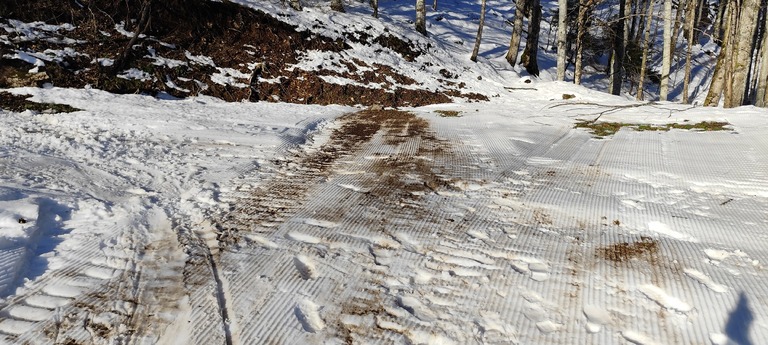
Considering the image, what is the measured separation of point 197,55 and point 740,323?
33.5 feet

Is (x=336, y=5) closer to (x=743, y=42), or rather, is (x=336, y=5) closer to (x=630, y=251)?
(x=743, y=42)

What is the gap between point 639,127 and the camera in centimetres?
657

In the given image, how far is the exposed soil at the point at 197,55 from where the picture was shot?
7672 millimetres

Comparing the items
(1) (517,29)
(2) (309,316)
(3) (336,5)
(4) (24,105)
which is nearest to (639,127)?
(2) (309,316)

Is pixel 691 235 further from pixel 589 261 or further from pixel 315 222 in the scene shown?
pixel 315 222

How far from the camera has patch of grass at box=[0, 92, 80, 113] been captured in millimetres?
5666

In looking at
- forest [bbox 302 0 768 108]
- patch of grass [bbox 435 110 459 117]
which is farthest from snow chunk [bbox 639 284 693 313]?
patch of grass [bbox 435 110 459 117]

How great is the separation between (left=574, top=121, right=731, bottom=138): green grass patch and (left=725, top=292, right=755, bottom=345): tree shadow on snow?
14.5 feet

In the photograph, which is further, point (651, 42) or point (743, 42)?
point (651, 42)

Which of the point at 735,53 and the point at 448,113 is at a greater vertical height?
the point at 735,53

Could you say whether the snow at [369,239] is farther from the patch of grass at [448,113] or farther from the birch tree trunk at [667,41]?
the birch tree trunk at [667,41]

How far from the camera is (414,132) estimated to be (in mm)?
6301

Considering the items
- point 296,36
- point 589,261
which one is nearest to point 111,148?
point 589,261

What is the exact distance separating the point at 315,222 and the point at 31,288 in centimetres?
157
